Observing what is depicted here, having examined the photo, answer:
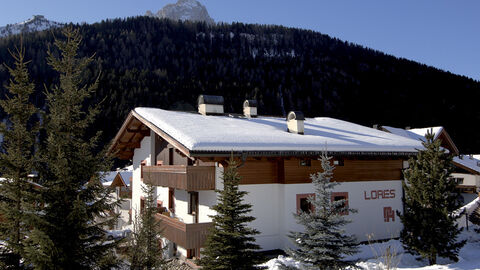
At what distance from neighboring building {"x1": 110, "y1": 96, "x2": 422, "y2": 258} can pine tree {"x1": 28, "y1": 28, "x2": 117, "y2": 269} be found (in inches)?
188

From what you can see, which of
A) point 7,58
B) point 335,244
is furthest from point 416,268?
point 7,58

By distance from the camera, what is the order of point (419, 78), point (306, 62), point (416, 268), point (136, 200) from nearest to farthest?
point (416, 268), point (136, 200), point (419, 78), point (306, 62)

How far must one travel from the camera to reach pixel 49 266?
22.4 ft

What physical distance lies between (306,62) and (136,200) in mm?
89355

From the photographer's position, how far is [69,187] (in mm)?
7359

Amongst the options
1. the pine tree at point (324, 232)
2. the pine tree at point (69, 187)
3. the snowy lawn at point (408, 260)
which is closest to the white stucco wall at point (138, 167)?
the snowy lawn at point (408, 260)

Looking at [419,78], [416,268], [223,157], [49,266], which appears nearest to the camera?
[49,266]

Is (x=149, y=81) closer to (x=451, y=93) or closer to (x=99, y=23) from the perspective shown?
(x=99, y=23)

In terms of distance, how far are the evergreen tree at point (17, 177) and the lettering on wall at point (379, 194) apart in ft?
44.3

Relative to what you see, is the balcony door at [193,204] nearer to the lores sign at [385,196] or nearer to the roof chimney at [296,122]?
the roof chimney at [296,122]

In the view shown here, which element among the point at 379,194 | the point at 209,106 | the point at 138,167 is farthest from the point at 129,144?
the point at 379,194

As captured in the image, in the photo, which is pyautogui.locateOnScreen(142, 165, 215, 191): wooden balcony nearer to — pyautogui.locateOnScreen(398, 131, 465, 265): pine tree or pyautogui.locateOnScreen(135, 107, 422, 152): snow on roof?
pyautogui.locateOnScreen(135, 107, 422, 152): snow on roof

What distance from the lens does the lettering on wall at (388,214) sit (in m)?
16.5

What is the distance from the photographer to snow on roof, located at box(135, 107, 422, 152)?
13.2 m
